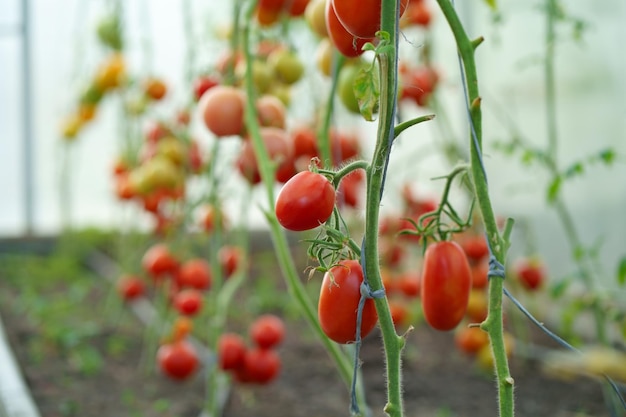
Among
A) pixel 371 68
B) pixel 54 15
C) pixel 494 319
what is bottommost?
pixel 494 319

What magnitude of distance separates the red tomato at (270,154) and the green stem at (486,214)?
362 millimetres

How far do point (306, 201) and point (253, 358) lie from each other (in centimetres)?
79

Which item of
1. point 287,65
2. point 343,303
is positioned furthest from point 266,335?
point 343,303

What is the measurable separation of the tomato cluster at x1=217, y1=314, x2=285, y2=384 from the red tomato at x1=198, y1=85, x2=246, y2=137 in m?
0.45

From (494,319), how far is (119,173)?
1704 millimetres

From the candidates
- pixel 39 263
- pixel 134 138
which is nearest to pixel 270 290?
pixel 134 138

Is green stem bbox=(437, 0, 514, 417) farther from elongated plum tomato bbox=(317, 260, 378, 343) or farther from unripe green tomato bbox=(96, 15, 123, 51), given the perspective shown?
unripe green tomato bbox=(96, 15, 123, 51)

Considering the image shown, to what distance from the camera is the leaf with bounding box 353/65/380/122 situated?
0.47m

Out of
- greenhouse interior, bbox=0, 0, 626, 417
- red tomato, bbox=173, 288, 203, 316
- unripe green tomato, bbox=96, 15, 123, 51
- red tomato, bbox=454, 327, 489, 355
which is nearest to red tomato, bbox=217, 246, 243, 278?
greenhouse interior, bbox=0, 0, 626, 417

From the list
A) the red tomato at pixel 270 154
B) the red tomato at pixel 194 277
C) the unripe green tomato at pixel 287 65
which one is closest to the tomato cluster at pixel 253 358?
the red tomato at pixel 194 277

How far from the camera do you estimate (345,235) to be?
0.49 metres

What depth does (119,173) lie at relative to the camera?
6.70 feet

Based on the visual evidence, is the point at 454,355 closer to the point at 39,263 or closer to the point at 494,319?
the point at 494,319

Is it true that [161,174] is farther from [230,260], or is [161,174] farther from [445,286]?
[445,286]
